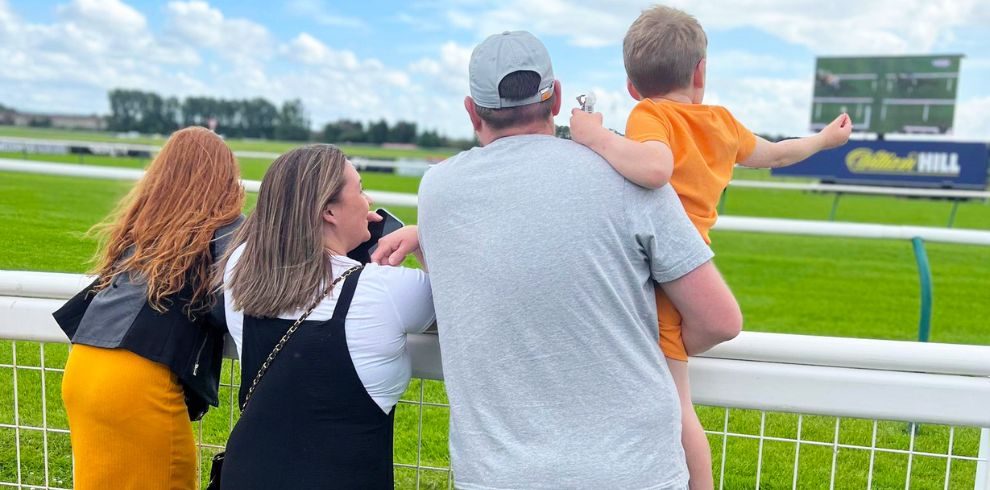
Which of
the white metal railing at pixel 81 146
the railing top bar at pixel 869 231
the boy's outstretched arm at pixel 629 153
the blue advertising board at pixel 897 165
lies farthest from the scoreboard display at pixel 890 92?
the boy's outstretched arm at pixel 629 153

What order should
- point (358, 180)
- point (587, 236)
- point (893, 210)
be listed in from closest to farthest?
point (587, 236), point (358, 180), point (893, 210)

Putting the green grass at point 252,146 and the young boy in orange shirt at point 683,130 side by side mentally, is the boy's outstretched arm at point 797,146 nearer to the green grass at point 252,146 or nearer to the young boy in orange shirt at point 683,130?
the young boy in orange shirt at point 683,130

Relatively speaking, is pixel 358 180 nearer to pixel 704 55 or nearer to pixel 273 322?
pixel 273 322

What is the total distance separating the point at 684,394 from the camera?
1626 mm

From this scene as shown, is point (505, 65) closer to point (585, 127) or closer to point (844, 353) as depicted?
point (585, 127)

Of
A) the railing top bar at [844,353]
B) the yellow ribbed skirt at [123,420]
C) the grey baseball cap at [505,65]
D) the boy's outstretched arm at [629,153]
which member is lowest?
the yellow ribbed skirt at [123,420]

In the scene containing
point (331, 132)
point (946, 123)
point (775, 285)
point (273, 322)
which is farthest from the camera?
point (331, 132)

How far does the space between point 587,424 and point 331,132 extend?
65698mm

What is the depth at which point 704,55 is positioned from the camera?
1739 mm

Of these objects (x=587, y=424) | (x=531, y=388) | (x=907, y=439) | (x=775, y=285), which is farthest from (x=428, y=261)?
(x=775, y=285)

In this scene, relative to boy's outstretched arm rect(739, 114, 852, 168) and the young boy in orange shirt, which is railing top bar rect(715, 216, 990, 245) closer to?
boy's outstretched arm rect(739, 114, 852, 168)

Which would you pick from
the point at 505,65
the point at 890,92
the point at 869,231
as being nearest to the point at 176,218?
the point at 505,65

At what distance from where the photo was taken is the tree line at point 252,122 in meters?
62.8

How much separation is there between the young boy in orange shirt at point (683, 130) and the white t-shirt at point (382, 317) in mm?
481
